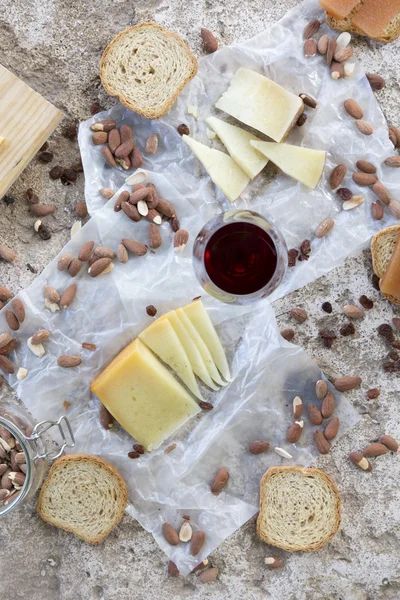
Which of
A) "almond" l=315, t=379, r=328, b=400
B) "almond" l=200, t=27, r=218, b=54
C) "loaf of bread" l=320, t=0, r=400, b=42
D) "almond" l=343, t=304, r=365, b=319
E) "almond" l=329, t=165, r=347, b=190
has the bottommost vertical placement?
"almond" l=315, t=379, r=328, b=400

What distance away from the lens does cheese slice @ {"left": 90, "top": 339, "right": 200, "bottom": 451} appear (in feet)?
4.91

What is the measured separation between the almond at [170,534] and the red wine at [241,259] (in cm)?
57

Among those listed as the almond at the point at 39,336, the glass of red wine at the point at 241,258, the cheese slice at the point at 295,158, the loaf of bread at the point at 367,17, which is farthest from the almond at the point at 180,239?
the loaf of bread at the point at 367,17

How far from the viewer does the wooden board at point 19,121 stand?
1.51 m

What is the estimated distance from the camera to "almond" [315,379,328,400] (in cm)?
157

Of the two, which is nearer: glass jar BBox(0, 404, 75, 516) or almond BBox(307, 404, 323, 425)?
glass jar BBox(0, 404, 75, 516)

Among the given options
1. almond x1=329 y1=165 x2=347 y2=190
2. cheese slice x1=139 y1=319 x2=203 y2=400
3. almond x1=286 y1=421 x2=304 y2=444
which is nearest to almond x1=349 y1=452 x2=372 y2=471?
almond x1=286 y1=421 x2=304 y2=444

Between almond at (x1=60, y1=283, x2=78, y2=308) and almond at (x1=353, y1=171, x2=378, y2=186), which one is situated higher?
almond at (x1=60, y1=283, x2=78, y2=308)

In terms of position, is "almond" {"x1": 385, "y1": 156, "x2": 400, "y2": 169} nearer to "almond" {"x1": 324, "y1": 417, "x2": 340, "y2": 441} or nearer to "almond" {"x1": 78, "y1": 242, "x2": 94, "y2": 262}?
"almond" {"x1": 324, "y1": 417, "x2": 340, "y2": 441}

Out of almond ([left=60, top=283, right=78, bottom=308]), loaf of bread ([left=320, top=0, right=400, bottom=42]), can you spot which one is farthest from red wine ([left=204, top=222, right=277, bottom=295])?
loaf of bread ([left=320, top=0, right=400, bottom=42])

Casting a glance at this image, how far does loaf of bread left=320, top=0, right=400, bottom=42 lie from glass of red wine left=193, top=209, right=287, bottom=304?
512 mm

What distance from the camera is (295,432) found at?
1.57m

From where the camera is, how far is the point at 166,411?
1.55m

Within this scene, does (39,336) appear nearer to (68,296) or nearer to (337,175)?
(68,296)
